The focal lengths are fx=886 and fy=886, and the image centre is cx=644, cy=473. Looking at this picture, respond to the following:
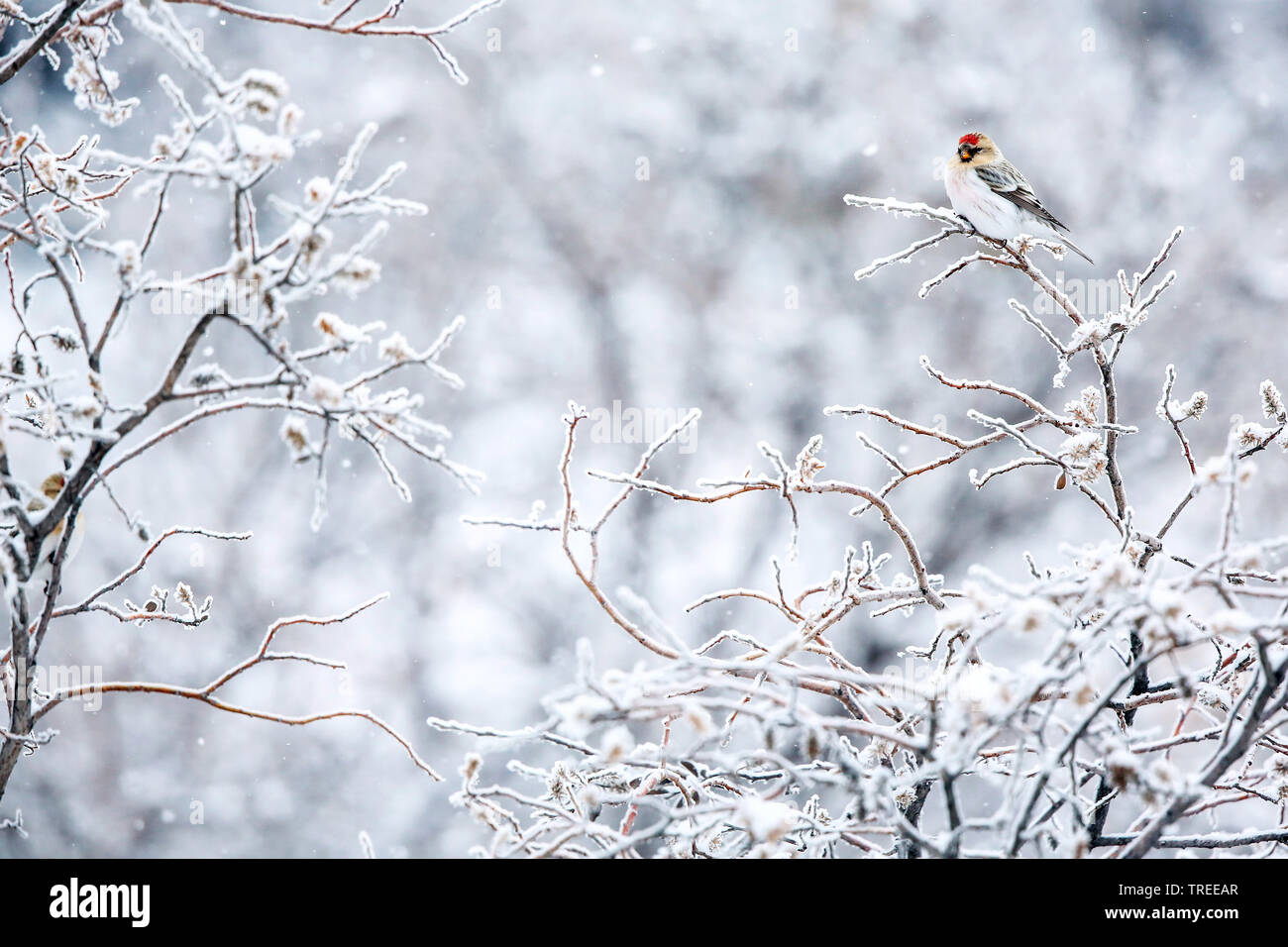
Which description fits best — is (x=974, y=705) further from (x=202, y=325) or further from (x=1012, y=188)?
(x=1012, y=188)

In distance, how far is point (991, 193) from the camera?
2.41 metres

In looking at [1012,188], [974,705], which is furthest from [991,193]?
[974,705]

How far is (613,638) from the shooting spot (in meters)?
5.46

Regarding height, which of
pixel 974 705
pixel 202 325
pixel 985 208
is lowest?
pixel 974 705

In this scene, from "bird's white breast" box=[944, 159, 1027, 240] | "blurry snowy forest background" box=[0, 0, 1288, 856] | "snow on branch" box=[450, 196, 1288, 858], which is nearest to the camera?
"snow on branch" box=[450, 196, 1288, 858]

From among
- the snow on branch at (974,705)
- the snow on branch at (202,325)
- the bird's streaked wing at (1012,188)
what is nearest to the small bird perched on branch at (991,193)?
the bird's streaked wing at (1012,188)

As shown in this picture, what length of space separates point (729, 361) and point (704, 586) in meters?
1.49

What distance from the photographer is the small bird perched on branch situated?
237 cm

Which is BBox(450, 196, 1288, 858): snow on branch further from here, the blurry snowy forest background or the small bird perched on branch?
the blurry snowy forest background

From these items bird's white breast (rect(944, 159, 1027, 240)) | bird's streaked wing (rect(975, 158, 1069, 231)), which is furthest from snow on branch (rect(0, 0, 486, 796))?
bird's streaked wing (rect(975, 158, 1069, 231))

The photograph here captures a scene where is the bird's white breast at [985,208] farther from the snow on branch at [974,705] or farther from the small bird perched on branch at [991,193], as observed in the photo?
the snow on branch at [974,705]

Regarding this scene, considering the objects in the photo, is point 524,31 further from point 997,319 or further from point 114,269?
point 114,269

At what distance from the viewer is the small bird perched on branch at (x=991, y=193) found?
237cm

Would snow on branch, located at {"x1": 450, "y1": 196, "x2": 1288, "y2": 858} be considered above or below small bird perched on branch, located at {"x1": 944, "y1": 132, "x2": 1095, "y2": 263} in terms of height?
below
